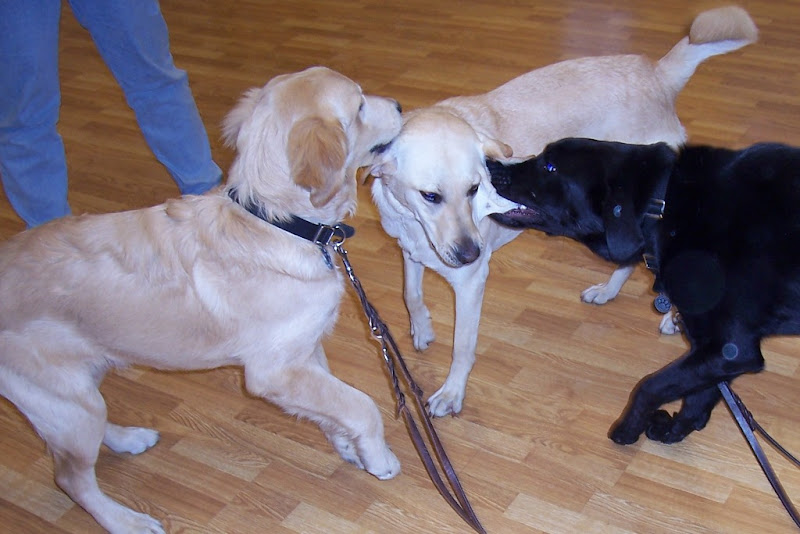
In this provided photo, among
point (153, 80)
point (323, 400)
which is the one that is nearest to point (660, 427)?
point (323, 400)

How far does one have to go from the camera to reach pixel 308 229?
196 cm

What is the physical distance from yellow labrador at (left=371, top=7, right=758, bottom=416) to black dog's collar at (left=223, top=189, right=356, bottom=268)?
1.01 ft

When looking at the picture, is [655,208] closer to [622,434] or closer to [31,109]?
[622,434]

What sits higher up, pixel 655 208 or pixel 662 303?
pixel 655 208

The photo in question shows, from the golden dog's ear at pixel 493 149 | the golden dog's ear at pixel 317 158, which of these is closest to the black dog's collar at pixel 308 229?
the golden dog's ear at pixel 317 158

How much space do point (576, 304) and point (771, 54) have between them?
262 centimetres

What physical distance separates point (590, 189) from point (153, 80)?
163cm

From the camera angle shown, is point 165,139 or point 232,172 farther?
point 165,139

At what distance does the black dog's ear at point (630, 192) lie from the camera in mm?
2125

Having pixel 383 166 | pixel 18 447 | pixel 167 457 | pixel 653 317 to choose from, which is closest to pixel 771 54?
pixel 653 317

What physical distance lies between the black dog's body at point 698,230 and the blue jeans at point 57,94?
55.1 inches

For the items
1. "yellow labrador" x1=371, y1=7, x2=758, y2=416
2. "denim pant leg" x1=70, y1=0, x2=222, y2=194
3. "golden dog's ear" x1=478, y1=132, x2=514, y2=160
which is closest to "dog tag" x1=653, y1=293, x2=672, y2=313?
"yellow labrador" x1=371, y1=7, x2=758, y2=416

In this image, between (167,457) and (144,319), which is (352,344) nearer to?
(167,457)

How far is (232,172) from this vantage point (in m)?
1.94
